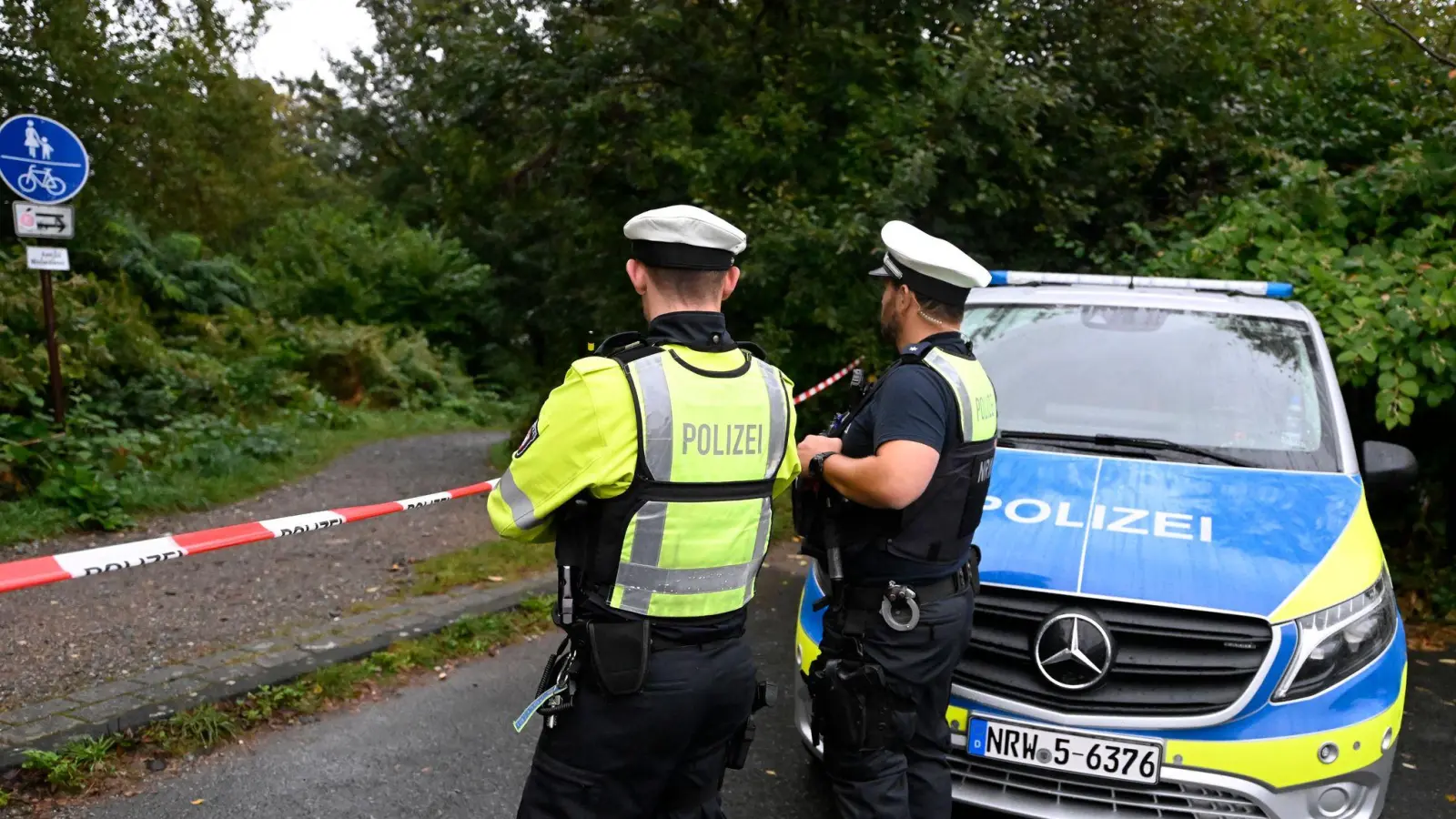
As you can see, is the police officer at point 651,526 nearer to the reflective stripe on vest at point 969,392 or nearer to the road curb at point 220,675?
the reflective stripe on vest at point 969,392

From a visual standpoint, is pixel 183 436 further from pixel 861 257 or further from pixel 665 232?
pixel 665 232

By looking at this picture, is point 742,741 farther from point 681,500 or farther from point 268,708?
point 268,708

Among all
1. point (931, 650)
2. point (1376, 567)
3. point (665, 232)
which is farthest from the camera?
point (1376, 567)

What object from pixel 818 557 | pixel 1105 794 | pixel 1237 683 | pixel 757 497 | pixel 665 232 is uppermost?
pixel 665 232

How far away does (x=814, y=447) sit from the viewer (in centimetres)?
303

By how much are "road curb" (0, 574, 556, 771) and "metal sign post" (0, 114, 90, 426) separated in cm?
420

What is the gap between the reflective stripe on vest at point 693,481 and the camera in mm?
2311

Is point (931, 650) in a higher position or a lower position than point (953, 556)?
lower

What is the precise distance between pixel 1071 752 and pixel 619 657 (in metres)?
1.54

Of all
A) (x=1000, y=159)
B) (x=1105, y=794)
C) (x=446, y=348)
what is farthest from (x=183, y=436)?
(x=446, y=348)

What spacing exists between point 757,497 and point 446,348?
20.8 metres

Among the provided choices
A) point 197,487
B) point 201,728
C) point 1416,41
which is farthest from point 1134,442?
point 197,487

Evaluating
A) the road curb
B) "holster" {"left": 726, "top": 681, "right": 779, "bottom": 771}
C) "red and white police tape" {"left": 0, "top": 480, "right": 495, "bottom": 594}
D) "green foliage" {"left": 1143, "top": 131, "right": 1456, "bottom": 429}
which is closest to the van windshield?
"green foliage" {"left": 1143, "top": 131, "right": 1456, "bottom": 429}

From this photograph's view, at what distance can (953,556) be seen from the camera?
3006 millimetres
